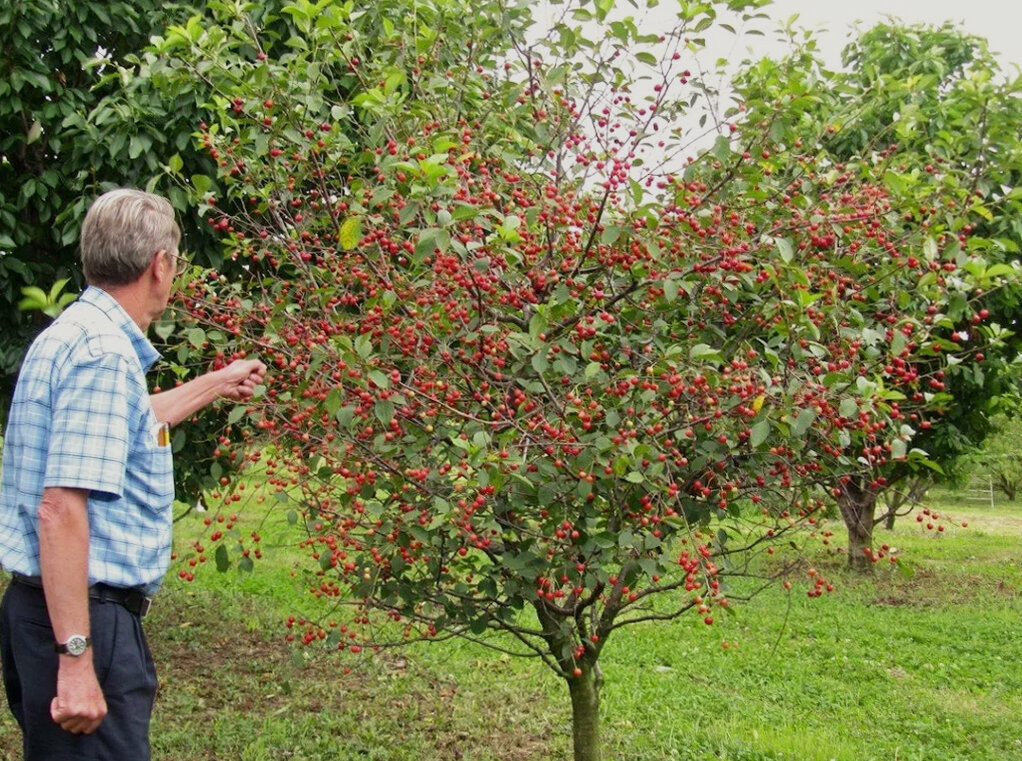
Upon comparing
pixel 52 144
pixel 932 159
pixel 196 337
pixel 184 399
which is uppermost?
pixel 52 144

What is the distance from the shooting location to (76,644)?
2.03 metres

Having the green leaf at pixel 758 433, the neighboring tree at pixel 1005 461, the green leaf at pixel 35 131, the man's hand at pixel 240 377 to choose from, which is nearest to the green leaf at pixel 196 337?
the man's hand at pixel 240 377

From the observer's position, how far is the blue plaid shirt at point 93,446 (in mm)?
2085

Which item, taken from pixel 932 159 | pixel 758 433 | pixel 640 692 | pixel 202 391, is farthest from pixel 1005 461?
pixel 202 391

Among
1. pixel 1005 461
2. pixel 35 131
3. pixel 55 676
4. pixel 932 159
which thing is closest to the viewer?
pixel 55 676

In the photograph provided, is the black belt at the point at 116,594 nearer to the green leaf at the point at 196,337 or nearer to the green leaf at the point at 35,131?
the green leaf at the point at 196,337

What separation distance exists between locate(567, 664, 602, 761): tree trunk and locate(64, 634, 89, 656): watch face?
6.86 ft

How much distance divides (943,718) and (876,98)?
387 centimetres

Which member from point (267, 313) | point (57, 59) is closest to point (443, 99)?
point (267, 313)

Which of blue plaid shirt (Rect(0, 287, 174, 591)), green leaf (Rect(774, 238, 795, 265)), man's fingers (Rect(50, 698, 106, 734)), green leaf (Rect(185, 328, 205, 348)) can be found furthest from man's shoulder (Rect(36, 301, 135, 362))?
green leaf (Rect(774, 238, 795, 265))

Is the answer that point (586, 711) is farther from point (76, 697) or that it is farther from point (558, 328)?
point (76, 697)

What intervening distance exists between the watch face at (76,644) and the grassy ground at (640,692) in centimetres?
163

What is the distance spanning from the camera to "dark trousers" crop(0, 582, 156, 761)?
2.13 metres

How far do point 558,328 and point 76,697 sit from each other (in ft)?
5.37
